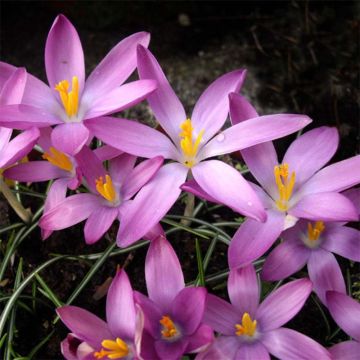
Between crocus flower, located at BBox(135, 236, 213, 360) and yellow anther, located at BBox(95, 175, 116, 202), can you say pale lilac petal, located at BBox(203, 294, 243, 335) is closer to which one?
crocus flower, located at BBox(135, 236, 213, 360)

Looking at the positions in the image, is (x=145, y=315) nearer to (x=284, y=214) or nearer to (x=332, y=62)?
(x=284, y=214)

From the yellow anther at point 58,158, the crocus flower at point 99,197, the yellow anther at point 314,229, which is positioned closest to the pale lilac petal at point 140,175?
the crocus flower at point 99,197

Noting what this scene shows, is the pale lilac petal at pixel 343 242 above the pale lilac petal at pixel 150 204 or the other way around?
the other way around

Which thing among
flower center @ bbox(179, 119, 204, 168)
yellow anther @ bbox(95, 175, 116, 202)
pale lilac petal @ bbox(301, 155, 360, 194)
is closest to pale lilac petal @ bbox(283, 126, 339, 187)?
pale lilac petal @ bbox(301, 155, 360, 194)

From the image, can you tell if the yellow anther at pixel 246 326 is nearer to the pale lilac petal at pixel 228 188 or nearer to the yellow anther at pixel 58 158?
the pale lilac petal at pixel 228 188

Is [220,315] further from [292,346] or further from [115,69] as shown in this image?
[115,69]

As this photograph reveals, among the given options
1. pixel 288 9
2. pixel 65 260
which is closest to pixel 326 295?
pixel 65 260
